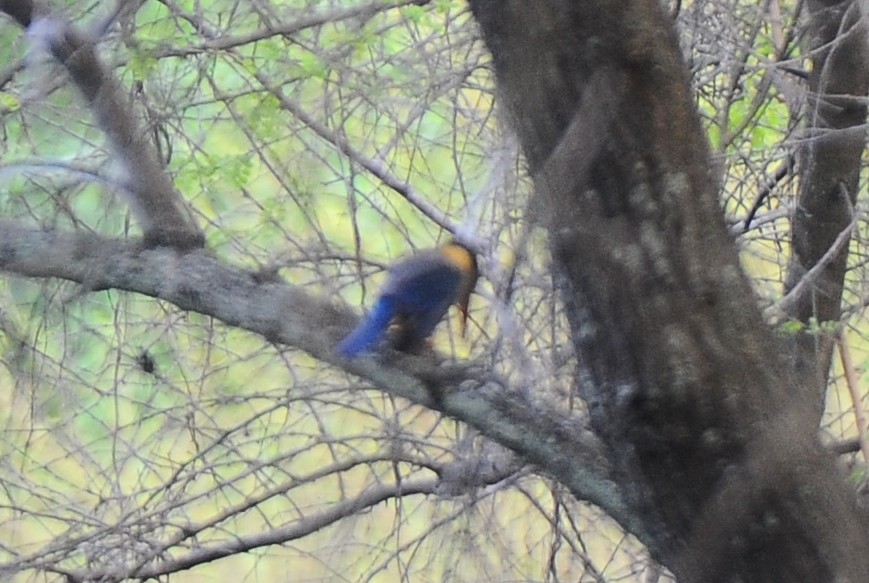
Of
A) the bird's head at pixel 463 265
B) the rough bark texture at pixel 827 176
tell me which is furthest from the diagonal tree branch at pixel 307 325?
the rough bark texture at pixel 827 176

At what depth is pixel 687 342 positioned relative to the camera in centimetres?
150

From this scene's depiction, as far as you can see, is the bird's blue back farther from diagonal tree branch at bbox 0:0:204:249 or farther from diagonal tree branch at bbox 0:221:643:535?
diagonal tree branch at bbox 0:0:204:249

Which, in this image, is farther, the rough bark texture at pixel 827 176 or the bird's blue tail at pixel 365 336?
the rough bark texture at pixel 827 176

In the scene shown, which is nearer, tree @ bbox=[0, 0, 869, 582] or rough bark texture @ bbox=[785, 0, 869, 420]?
tree @ bbox=[0, 0, 869, 582]

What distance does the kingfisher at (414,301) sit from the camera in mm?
1681

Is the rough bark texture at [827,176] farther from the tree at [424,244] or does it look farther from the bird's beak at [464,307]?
the bird's beak at [464,307]

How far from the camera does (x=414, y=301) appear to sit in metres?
1.82

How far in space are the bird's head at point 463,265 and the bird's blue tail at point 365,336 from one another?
275 mm

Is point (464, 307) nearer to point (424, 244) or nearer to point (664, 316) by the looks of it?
point (664, 316)

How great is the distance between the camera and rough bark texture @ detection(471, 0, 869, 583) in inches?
58.6

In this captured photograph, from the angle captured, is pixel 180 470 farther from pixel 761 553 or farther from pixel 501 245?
pixel 761 553

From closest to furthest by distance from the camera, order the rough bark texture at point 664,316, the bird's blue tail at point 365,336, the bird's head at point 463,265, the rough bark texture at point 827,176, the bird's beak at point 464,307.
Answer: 1. the rough bark texture at point 664,316
2. the bird's blue tail at point 365,336
3. the bird's head at point 463,265
4. the bird's beak at point 464,307
5. the rough bark texture at point 827,176

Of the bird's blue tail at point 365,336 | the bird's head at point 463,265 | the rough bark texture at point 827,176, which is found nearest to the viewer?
the bird's blue tail at point 365,336

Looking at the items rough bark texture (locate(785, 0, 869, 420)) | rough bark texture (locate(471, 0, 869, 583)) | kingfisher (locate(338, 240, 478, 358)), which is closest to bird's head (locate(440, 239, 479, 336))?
kingfisher (locate(338, 240, 478, 358))
